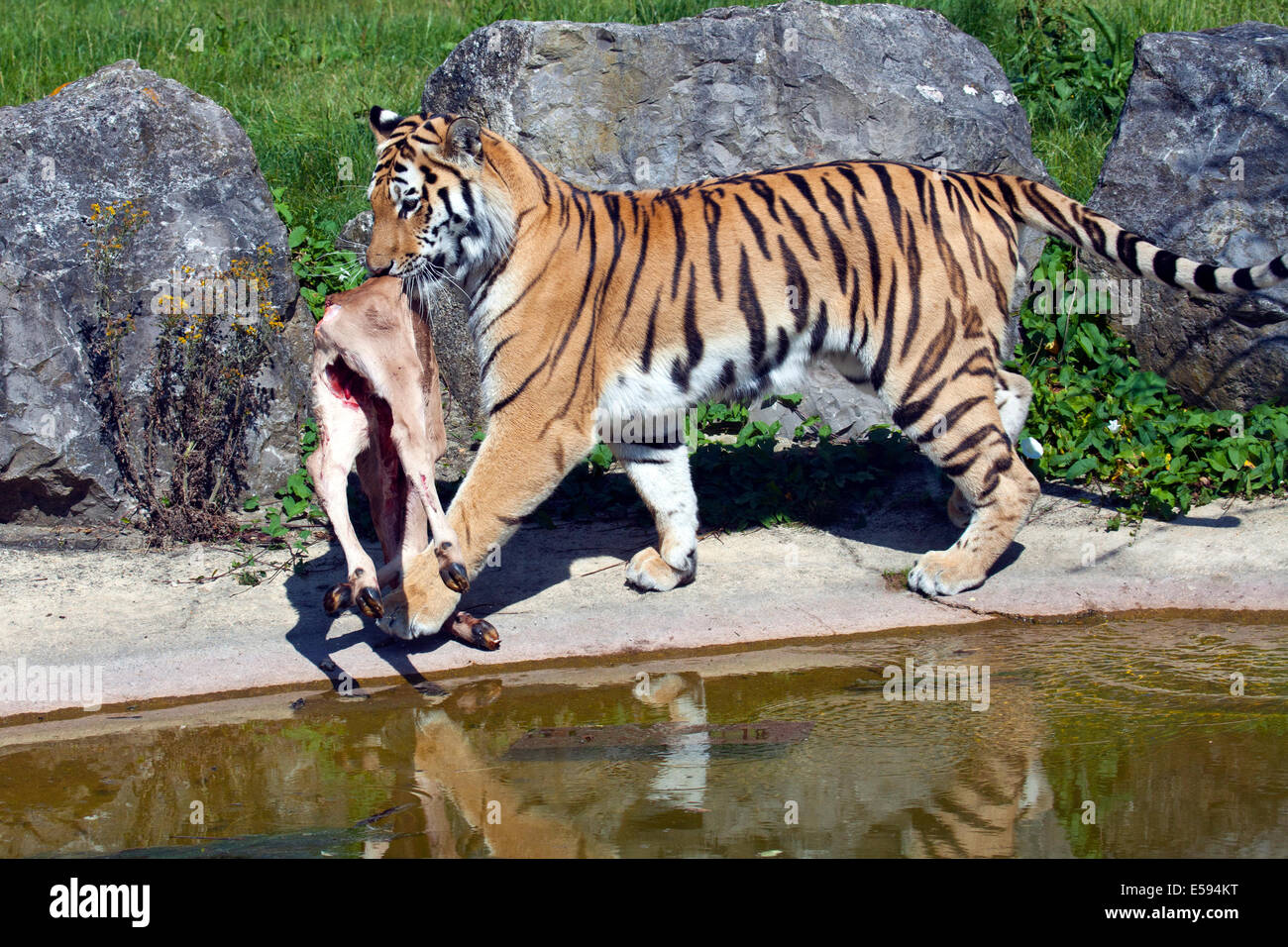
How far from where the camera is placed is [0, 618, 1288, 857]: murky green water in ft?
11.8

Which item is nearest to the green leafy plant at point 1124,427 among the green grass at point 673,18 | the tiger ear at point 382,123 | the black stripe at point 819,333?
the green grass at point 673,18

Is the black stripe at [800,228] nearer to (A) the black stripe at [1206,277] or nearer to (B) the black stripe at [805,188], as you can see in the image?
(B) the black stripe at [805,188]

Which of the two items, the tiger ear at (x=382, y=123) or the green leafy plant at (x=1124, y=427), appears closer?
the tiger ear at (x=382, y=123)

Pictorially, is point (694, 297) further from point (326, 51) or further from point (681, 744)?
point (326, 51)

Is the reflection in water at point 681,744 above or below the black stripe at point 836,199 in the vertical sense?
below

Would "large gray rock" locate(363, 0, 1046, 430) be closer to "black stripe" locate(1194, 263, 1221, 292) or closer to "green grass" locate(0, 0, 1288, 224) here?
"green grass" locate(0, 0, 1288, 224)

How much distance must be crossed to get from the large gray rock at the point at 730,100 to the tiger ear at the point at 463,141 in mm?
2173

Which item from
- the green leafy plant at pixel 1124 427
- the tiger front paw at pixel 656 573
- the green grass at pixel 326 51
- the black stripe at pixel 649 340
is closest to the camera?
the black stripe at pixel 649 340

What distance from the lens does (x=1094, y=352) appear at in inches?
262

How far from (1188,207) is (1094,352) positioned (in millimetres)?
839

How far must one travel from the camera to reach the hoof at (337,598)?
4.36m

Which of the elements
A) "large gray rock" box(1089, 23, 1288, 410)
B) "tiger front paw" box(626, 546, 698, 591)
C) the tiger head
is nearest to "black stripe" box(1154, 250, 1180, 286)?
"large gray rock" box(1089, 23, 1288, 410)
